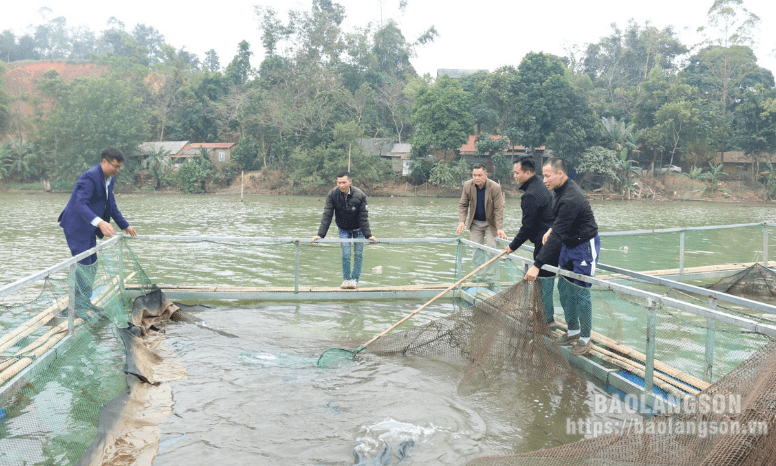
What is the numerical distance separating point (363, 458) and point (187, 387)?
7.05 ft

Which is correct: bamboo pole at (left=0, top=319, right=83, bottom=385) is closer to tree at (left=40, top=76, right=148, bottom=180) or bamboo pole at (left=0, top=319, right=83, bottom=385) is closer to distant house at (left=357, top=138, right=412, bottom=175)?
distant house at (left=357, top=138, right=412, bottom=175)

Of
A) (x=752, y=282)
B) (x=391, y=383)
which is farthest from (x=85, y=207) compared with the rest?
(x=752, y=282)

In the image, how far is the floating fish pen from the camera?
3.09 m

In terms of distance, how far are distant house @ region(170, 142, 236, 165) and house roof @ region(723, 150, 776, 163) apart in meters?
45.0

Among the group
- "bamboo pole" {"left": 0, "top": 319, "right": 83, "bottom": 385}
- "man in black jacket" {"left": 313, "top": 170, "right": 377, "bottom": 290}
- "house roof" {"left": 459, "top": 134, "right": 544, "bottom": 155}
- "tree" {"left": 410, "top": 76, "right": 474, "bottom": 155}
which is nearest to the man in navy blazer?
"bamboo pole" {"left": 0, "top": 319, "right": 83, "bottom": 385}

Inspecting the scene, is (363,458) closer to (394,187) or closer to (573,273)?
(573,273)

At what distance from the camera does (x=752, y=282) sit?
932cm

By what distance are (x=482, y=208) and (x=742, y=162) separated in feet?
169

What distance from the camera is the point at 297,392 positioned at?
507 centimetres

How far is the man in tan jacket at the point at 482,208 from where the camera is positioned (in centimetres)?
823

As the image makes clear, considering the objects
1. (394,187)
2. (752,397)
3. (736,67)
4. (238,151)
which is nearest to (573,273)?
(752,397)

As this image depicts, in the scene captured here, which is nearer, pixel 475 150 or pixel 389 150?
pixel 475 150

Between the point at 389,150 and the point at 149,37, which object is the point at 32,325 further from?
the point at 149,37

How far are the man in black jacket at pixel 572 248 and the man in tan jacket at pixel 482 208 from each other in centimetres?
253
